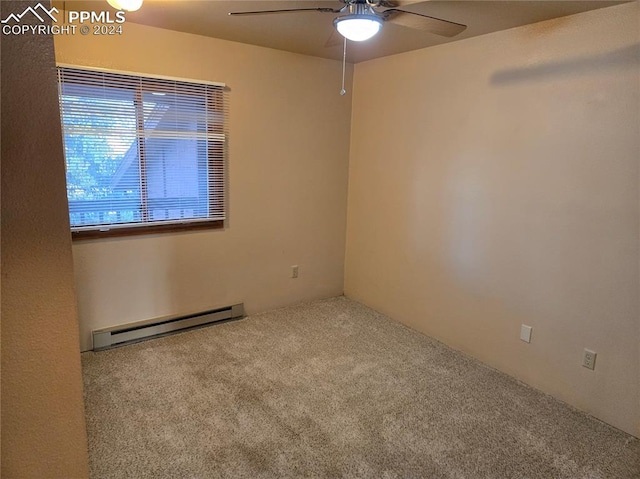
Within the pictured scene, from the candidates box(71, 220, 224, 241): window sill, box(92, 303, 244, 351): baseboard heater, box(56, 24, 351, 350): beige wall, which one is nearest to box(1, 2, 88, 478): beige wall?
box(71, 220, 224, 241): window sill

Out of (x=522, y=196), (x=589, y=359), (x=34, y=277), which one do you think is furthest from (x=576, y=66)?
(x=34, y=277)

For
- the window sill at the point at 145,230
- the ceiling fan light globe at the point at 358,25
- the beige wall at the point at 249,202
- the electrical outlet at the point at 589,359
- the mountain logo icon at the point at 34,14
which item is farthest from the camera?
the beige wall at the point at 249,202

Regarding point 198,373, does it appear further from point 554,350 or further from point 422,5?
point 422,5

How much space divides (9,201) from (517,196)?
283 centimetres

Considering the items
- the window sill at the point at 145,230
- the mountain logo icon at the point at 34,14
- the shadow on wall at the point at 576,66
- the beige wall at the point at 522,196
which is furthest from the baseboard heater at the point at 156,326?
the mountain logo icon at the point at 34,14

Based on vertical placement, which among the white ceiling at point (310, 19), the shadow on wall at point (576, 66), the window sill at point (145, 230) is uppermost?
the white ceiling at point (310, 19)

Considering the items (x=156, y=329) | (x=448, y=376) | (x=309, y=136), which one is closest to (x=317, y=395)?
(x=448, y=376)

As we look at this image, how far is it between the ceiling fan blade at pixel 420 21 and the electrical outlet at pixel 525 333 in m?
1.92

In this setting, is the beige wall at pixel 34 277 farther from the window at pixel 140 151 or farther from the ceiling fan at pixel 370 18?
the window at pixel 140 151

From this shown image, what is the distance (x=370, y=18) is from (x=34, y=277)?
1772mm

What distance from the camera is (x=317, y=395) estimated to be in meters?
2.65

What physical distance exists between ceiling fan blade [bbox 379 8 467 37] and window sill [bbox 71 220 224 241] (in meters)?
2.13

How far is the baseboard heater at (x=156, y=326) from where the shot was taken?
10.3ft

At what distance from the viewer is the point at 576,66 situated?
7.98 ft
